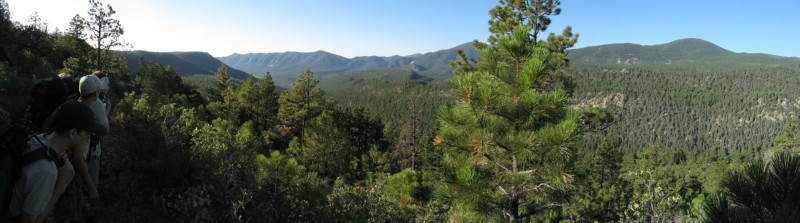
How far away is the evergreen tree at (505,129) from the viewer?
4.88 meters

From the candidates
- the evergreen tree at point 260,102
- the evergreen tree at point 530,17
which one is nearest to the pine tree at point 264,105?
the evergreen tree at point 260,102

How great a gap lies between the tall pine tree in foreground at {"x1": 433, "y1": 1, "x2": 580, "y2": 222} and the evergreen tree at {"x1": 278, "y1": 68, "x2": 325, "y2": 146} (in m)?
23.4

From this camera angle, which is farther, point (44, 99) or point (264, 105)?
point (264, 105)

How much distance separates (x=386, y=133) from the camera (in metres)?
48.4

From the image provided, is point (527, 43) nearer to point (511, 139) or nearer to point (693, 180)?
point (511, 139)

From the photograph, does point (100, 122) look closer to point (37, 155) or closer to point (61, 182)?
point (61, 182)

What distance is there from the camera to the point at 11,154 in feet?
7.52

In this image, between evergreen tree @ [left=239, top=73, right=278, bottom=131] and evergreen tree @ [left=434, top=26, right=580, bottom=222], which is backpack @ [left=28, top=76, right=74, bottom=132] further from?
evergreen tree @ [left=239, top=73, right=278, bottom=131]

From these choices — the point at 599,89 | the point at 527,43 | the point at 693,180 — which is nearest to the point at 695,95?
the point at 599,89

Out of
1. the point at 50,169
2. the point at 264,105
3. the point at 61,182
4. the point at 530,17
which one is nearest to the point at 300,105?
the point at 264,105

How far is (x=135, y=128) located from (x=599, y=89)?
219913 millimetres

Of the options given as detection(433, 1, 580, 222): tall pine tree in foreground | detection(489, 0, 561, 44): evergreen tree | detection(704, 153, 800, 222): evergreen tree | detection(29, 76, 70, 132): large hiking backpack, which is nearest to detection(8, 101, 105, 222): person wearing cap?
detection(29, 76, 70, 132): large hiking backpack

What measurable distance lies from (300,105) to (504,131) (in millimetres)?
24802

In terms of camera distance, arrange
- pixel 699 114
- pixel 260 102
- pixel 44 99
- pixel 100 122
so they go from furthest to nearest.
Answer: pixel 699 114
pixel 260 102
pixel 100 122
pixel 44 99
